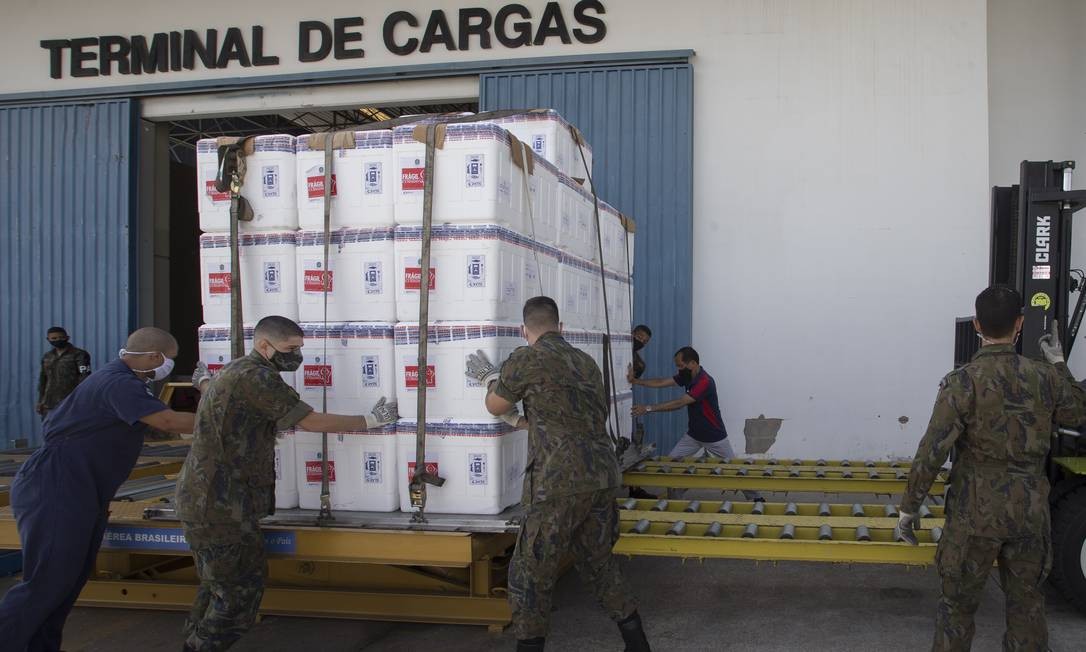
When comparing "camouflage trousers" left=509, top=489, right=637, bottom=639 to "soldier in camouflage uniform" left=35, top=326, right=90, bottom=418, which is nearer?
"camouflage trousers" left=509, top=489, right=637, bottom=639

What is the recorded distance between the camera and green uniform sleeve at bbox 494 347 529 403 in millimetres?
4203

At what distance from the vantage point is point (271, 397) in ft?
13.8

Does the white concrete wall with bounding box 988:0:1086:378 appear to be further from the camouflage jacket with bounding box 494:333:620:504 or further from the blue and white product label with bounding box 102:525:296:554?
the blue and white product label with bounding box 102:525:296:554

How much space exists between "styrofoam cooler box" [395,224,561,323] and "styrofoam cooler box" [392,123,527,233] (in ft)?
0.24

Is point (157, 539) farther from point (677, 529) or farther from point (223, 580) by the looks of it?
point (677, 529)

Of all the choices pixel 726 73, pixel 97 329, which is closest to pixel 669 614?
pixel 726 73

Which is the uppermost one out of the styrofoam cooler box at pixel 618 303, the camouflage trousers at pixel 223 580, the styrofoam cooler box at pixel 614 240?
the styrofoam cooler box at pixel 614 240

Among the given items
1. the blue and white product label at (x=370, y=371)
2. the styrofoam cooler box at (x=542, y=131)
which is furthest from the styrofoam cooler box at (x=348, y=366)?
the styrofoam cooler box at (x=542, y=131)

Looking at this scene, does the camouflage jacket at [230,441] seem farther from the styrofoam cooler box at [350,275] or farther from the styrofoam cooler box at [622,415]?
the styrofoam cooler box at [622,415]

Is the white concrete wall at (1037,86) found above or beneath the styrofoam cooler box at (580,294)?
above

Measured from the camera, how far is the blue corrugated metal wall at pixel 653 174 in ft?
34.2

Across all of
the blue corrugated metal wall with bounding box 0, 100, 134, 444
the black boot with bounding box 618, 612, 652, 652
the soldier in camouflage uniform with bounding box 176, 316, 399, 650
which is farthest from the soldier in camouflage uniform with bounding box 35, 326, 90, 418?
the black boot with bounding box 618, 612, 652, 652

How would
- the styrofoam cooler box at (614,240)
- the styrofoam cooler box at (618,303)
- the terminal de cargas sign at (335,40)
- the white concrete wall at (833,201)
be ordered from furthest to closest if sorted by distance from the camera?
the terminal de cargas sign at (335,40) → the white concrete wall at (833,201) → the styrofoam cooler box at (618,303) → the styrofoam cooler box at (614,240)

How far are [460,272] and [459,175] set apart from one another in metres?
0.51
